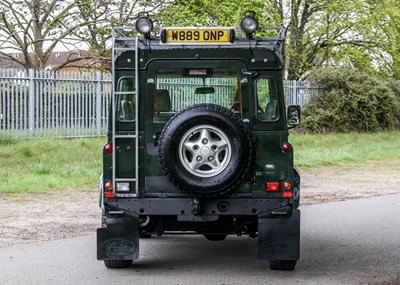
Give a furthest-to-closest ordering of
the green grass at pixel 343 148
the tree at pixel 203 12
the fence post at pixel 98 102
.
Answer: the tree at pixel 203 12 < the fence post at pixel 98 102 < the green grass at pixel 343 148

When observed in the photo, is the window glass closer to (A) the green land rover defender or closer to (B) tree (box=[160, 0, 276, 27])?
(A) the green land rover defender

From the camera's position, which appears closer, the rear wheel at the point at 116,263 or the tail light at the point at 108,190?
the tail light at the point at 108,190

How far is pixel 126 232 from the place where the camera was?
836 cm

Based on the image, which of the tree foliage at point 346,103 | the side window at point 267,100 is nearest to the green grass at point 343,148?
the tree foliage at point 346,103

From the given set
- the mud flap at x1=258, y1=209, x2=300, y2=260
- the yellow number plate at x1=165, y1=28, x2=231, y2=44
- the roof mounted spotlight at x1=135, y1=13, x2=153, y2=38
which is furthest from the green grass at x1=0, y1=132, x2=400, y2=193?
the mud flap at x1=258, y1=209, x2=300, y2=260

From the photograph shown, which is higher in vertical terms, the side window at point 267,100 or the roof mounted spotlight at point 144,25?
the roof mounted spotlight at point 144,25

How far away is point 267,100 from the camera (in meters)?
8.61

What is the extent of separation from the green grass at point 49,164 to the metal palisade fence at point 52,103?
2.13 ft

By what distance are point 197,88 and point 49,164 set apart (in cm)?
1037

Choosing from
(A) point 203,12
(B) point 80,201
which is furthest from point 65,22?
(B) point 80,201

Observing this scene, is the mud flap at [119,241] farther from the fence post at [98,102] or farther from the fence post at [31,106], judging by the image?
the fence post at [98,102]

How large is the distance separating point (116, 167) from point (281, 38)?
2.23 metres

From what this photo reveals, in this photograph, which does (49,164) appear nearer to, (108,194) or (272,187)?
(108,194)

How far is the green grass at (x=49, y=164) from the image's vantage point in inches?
632
